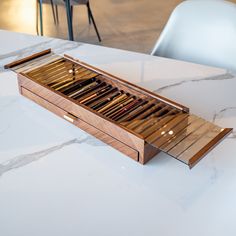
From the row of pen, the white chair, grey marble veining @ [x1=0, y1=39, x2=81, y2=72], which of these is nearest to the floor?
the white chair

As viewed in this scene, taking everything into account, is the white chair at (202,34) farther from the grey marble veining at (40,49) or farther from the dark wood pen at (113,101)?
the dark wood pen at (113,101)

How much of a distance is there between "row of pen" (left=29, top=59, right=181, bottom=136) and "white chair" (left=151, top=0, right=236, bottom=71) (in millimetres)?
512

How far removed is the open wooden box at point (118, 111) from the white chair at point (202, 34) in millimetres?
499

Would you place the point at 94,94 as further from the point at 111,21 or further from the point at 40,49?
the point at 111,21

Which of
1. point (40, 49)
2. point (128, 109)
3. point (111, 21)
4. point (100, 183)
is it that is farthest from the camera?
point (111, 21)

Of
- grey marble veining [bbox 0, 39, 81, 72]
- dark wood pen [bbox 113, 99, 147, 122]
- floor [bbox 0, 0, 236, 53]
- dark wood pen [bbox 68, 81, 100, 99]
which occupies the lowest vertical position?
floor [bbox 0, 0, 236, 53]

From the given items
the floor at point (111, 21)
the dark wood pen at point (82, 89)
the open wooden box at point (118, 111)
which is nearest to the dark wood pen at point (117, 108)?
the open wooden box at point (118, 111)

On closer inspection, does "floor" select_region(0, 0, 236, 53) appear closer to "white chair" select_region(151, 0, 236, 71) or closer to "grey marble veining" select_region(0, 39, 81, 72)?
"white chair" select_region(151, 0, 236, 71)

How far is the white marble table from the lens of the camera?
0.70m

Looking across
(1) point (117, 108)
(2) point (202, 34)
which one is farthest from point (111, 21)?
(1) point (117, 108)

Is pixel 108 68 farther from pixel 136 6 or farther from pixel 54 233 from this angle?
pixel 136 6

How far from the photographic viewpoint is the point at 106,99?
3.04 feet

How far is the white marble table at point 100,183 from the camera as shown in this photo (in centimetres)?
70

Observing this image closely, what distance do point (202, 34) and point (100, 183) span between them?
2.64 feet
